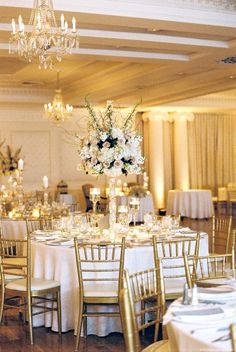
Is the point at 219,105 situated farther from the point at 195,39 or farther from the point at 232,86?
the point at 195,39

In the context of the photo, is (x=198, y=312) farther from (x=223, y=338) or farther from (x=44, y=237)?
(x=44, y=237)

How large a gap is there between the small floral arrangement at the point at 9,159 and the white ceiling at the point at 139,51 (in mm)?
1592

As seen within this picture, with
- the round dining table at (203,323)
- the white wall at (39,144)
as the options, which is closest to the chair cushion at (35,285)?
the round dining table at (203,323)

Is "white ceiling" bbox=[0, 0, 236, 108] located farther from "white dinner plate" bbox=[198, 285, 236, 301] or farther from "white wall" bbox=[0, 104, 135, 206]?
"white dinner plate" bbox=[198, 285, 236, 301]

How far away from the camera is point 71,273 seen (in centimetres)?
577

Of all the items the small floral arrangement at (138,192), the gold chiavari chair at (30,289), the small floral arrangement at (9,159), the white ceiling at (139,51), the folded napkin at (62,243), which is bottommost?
the gold chiavari chair at (30,289)

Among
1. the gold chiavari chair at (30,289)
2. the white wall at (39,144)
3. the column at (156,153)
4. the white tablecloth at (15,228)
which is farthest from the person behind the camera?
the column at (156,153)

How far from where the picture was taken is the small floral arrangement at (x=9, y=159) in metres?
14.9

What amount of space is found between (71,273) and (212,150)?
47.2 feet

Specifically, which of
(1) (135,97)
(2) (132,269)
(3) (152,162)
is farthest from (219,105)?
(2) (132,269)

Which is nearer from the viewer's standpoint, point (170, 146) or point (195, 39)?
point (195, 39)

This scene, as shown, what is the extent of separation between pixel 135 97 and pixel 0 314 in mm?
9835

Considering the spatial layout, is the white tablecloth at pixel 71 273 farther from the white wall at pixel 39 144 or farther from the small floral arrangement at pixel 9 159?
the white wall at pixel 39 144

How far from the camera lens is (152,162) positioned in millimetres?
17656
